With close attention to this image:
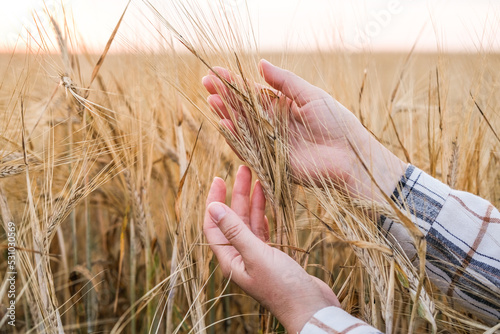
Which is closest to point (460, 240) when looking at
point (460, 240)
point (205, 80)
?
point (460, 240)

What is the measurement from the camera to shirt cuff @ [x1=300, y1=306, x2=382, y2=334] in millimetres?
590

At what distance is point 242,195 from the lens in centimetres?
88

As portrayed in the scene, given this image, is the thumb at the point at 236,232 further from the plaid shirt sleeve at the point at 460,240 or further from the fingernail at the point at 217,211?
the plaid shirt sleeve at the point at 460,240

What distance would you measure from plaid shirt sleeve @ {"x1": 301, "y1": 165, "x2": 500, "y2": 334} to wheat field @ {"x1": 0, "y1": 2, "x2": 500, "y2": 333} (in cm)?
4

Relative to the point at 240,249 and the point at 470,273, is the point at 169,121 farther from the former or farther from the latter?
the point at 470,273

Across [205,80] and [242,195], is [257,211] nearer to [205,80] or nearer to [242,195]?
[242,195]

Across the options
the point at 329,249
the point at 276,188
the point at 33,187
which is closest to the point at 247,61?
the point at 276,188

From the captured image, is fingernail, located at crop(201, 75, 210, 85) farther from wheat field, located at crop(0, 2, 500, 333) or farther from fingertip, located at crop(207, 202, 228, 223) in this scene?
fingertip, located at crop(207, 202, 228, 223)

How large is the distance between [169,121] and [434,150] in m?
0.59

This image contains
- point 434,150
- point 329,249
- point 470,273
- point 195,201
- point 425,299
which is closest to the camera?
point 425,299

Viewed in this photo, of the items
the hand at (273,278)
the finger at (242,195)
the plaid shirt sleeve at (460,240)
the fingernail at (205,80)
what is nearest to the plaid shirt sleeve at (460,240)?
the plaid shirt sleeve at (460,240)

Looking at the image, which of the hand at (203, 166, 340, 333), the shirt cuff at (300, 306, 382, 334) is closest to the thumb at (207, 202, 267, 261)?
the hand at (203, 166, 340, 333)

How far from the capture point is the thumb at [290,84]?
86 centimetres

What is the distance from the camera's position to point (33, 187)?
82 cm
